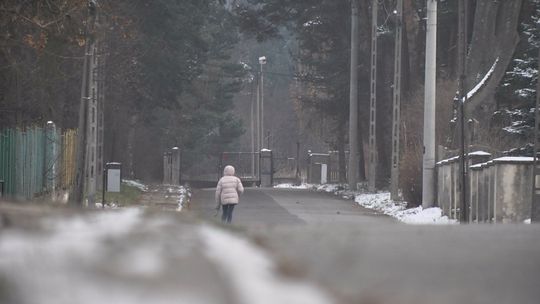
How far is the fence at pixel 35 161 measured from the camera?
26984 mm

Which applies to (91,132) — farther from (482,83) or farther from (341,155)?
(341,155)

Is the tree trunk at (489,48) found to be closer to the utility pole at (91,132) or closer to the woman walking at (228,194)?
the utility pole at (91,132)

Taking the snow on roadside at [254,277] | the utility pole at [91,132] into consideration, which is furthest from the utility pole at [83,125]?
the snow on roadside at [254,277]

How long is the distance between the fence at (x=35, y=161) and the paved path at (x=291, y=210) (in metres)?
4.03

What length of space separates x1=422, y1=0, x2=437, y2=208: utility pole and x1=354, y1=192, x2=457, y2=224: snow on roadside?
2.01 feet

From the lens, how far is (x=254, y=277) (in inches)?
215

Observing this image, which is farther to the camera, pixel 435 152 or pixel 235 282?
pixel 435 152

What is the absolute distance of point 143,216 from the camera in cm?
765

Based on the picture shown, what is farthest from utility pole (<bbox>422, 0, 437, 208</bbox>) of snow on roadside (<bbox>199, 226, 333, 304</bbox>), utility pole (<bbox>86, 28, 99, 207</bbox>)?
snow on roadside (<bbox>199, 226, 333, 304</bbox>)

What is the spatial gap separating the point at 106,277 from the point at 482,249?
460cm

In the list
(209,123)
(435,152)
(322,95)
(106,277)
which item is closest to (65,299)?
(106,277)

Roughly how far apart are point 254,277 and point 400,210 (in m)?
32.0

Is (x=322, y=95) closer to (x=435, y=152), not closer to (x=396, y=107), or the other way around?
(x=396, y=107)

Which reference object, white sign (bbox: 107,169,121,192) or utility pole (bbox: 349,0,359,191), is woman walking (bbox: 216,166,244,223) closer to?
white sign (bbox: 107,169,121,192)
